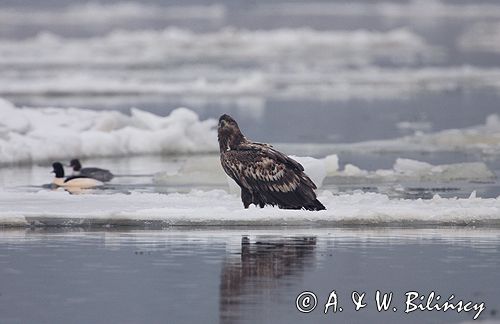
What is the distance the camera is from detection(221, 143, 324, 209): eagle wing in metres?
12.7

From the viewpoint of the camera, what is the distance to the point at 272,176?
12.7 m

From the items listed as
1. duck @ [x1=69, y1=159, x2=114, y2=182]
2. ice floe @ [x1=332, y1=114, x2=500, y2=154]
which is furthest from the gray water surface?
Result: ice floe @ [x1=332, y1=114, x2=500, y2=154]

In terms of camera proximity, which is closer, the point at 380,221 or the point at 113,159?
the point at 380,221

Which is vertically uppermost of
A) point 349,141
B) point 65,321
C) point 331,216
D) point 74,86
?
point 74,86

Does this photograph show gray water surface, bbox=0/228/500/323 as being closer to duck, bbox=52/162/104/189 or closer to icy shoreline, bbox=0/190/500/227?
icy shoreline, bbox=0/190/500/227

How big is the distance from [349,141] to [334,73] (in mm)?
15108

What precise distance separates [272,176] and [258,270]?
2.25m

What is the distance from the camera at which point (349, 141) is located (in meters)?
21.6

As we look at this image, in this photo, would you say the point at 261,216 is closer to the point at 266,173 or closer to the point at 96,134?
the point at 266,173

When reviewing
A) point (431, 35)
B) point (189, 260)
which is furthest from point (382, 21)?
point (189, 260)

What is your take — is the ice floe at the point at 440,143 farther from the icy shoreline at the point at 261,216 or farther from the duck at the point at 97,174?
the icy shoreline at the point at 261,216

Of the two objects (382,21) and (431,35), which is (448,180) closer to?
(431,35)

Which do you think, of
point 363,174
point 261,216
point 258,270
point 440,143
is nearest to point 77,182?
point 363,174

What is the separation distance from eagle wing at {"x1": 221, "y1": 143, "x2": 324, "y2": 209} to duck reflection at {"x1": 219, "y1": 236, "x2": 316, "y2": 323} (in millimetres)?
825
